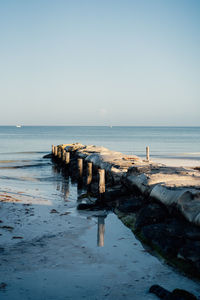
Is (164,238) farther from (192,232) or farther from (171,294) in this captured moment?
(171,294)

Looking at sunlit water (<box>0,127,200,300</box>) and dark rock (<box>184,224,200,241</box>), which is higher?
dark rock (<box>184,224,200,241</box>)

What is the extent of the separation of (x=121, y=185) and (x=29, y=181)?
22.2ft

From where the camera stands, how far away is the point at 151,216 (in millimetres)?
8234

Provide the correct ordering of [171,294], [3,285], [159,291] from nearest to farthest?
[171,294]
[159,291]
[3,285]

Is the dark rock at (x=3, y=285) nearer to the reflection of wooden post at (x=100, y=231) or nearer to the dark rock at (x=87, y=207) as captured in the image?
the reflection of wooden post at (x=100, y=231)

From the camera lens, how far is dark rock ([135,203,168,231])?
26.8ft

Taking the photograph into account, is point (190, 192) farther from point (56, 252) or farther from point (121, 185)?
point (121, 185)

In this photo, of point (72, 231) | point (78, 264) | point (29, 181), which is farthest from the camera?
point (29, 181)

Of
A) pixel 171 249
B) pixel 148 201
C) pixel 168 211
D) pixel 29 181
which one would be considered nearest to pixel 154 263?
pixel 171 249

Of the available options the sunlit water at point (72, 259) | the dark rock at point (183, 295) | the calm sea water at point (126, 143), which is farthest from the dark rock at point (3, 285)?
the calm sea water at point (126, 143)

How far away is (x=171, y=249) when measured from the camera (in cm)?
653

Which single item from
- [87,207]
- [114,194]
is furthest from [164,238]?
[114,194]

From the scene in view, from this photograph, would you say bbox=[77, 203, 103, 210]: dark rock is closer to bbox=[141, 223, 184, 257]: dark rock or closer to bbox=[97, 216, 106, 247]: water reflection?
Answer: bbox=[97, 216, 106, 247]: water reflection

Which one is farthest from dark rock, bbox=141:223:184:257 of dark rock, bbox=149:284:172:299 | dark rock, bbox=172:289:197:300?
dark rock, bbox=172:289:197:300
